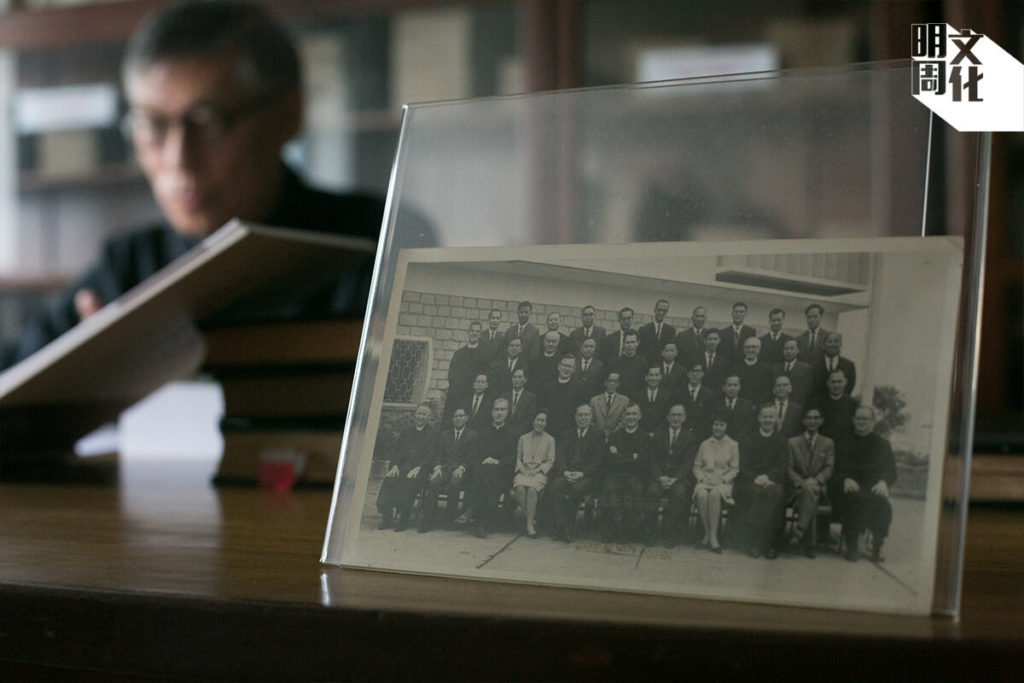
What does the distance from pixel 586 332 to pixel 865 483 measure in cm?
12

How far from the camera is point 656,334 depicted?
1.12 feet

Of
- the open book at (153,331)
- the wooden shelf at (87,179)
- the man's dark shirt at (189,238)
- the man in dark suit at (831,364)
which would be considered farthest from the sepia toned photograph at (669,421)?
the wooden shelf at (87,179)

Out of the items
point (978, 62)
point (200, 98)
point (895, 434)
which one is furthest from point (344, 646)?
point (200, 98)

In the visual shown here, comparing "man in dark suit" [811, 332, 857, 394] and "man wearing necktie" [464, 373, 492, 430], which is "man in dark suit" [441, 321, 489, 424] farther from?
"man in dark suit" [811, 332, 857, 394]

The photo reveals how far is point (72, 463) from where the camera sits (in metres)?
0.88

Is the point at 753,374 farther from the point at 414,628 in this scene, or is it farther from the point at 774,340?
the point at 414,628

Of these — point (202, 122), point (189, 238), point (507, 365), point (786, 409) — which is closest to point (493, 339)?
point (507, 365)

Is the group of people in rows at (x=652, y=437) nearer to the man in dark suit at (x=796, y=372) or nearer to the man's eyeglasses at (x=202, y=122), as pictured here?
the man in dark suit at (x=796, y=372)

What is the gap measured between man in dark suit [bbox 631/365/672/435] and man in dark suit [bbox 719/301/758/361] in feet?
0.09

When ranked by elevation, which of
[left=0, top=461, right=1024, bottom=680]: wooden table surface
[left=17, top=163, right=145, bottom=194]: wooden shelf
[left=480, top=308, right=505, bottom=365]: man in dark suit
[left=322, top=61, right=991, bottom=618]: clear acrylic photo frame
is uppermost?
[left=17, top=163, right=145, bottom=194]: wooden shelf

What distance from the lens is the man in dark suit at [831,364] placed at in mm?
312

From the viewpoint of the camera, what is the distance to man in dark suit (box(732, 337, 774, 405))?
32 centimetres

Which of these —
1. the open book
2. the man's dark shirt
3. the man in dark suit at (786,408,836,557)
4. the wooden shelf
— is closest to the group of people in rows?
the man in dark suit at (786,408,836,557)

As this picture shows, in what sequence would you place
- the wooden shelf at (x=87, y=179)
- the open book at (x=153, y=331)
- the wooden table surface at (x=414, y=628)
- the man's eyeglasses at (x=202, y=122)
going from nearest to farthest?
the wooden table surface at (x=414, y=628) → the open book at (x=153, y=331) → the man's eyeglasses at (x=202, y=122) → the wooden shelf at (x=87, y=179)
